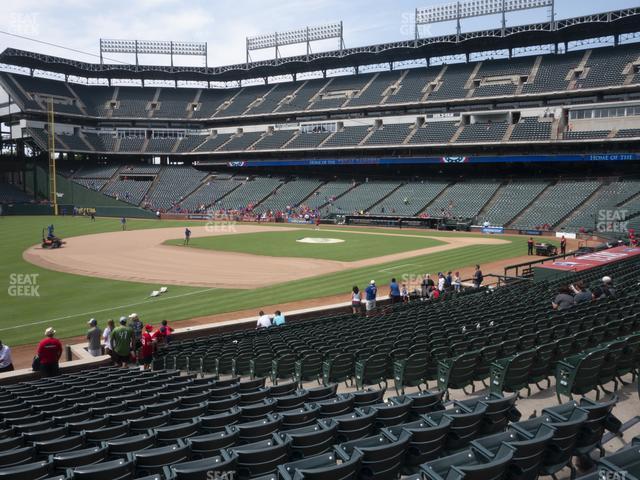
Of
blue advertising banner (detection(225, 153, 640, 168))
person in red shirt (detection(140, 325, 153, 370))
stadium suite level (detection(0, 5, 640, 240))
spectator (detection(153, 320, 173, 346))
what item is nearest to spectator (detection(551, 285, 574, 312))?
person in red shirt (detection(140, 325, 153, 370))

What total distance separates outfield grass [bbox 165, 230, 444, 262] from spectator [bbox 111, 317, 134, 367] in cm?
2325

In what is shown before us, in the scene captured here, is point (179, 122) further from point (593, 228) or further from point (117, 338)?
point (117, 338)

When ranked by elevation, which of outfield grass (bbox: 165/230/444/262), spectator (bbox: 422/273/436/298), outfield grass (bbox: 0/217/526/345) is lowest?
outfield grass (bbox: 0/217/526/345)

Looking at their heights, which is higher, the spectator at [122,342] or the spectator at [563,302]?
the spectator at [563,302]

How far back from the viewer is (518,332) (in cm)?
1116

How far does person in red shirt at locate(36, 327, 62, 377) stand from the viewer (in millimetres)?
13375

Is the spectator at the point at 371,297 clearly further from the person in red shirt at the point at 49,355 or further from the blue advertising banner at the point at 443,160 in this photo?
the blue advertising banner at the point at 443,160

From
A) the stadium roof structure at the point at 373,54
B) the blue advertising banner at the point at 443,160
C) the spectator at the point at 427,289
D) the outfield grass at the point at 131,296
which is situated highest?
the stadium roof structure at the point at 373,54

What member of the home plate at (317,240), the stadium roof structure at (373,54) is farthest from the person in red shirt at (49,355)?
the stadium roof structure at (373,54)

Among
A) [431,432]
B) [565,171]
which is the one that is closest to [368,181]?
[565,171]

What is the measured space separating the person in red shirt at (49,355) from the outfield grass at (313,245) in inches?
988

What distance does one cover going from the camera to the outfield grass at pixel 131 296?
22094mm

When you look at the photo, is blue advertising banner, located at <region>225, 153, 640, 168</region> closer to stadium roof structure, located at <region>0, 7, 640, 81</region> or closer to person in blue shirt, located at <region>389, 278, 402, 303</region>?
stadium roof structure, located at <region>0, 7, 640, 81</region>

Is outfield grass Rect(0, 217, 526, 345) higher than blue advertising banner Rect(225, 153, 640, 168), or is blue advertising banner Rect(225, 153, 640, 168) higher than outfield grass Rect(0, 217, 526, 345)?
blue advertising banner Rect(225, 153, 640, 168)
